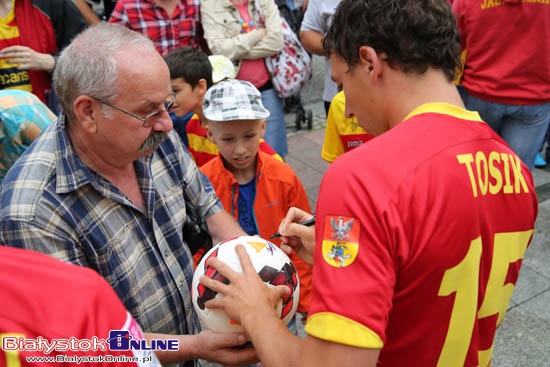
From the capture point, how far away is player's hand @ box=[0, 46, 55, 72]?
370 centimetres

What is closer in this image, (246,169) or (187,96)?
(246,169)

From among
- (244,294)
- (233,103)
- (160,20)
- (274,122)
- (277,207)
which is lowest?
(274,122)

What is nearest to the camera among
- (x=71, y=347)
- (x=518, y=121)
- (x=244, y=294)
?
(x=71, y=347)

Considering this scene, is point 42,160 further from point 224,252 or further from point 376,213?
point 376,213

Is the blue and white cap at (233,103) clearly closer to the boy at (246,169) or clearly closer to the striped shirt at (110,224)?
the boy at (246,169)

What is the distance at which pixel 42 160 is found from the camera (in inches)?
71.2

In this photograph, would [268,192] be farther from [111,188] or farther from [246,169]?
[111,188]

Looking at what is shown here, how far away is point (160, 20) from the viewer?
430 cm

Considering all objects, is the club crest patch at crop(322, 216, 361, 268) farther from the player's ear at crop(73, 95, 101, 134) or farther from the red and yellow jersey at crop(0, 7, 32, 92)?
the red and yellow jersey at crop(0, 7, 32, 92)

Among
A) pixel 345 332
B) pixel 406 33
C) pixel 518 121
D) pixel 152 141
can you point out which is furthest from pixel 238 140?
pixel 518 121

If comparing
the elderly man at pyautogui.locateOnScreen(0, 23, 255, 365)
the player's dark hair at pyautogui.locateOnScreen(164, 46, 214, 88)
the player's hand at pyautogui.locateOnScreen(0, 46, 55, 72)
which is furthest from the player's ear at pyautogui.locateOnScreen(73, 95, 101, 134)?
the player's hand at pyautogui.locateOnScreen(0, 46, 55, 72)

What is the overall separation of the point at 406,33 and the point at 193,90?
237cm

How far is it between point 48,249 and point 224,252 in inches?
23.1

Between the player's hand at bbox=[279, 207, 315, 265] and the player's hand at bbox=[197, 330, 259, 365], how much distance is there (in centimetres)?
41
